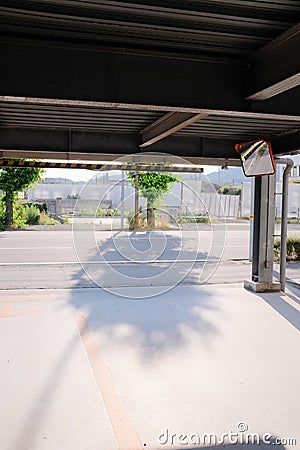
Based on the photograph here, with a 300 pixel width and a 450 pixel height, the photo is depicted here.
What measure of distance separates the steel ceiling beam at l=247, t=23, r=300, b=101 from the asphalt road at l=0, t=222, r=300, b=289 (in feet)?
19.7

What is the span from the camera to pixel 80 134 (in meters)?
7.04

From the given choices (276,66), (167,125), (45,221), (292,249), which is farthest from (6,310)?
(45,221)

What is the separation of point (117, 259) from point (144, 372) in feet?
26.1

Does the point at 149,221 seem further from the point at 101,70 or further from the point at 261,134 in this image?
the point at 101,70

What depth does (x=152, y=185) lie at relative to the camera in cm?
2005

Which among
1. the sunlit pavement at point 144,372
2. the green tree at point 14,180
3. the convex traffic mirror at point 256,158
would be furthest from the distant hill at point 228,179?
the green tree at point 14,180

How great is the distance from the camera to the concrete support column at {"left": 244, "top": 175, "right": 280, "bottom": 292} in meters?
8.40

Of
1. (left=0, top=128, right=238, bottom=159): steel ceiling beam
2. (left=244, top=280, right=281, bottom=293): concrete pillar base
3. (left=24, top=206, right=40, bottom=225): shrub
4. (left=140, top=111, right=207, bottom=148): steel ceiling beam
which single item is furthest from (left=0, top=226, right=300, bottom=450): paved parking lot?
(left=24, top=206, right=40, bottom=225): shrub

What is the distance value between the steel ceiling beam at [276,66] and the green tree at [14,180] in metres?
17.7

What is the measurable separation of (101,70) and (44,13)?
0.73m

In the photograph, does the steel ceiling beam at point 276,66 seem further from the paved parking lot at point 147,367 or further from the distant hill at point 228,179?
the distant hill at point 228,179

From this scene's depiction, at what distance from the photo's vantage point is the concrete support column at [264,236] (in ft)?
27.6

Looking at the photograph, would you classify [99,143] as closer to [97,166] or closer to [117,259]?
[97,166]

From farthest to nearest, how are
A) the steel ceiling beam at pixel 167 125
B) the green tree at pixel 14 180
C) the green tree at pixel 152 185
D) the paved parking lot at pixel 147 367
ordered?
the green tree at pixel 14 180, the green tree at pixel 152 185, the steel ceiling beam at pixel 167 125, the paved parking lot at pixel 147 367
